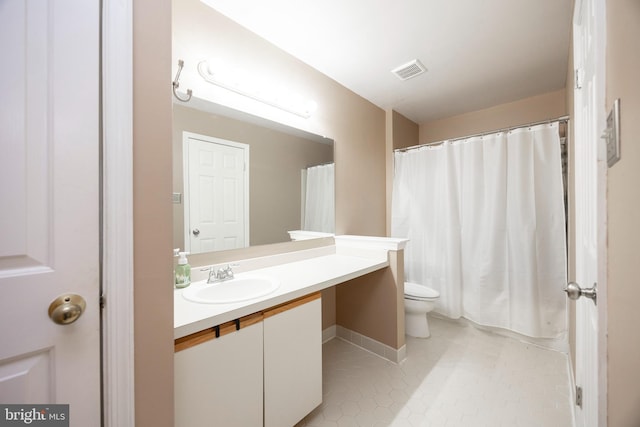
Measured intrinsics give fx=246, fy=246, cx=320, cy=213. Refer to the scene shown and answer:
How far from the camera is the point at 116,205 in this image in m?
0.67

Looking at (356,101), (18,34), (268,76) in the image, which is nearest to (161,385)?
(18,34)

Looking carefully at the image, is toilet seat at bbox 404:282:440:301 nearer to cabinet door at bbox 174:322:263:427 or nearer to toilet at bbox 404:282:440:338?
toilet at bbox 404:282:440:338

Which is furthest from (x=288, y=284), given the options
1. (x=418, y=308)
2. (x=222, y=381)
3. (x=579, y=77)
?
(x=579, y=77)

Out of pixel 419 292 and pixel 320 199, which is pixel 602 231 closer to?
pixel 320 199

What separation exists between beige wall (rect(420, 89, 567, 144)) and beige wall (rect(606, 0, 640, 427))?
263cm

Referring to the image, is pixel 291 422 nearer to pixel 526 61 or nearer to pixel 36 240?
pixel 36 240

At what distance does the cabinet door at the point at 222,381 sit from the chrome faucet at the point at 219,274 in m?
0.44

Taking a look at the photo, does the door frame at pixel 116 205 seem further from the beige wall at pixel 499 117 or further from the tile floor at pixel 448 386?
the beige wall at pixel 499 117

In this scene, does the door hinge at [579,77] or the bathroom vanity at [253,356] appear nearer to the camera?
the bathroom vanity at [253,356]

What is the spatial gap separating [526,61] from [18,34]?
2.83 metres

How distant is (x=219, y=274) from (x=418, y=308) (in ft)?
5.59

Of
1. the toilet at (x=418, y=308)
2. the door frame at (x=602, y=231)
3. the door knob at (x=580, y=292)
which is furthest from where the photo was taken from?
the toilet at (x=418, y=308)

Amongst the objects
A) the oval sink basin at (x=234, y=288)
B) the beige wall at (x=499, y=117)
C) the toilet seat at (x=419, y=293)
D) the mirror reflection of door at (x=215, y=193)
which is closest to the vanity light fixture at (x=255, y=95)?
the mirror reflection of door at (x=215, y=193)

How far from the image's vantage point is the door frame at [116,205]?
0.67 meters
